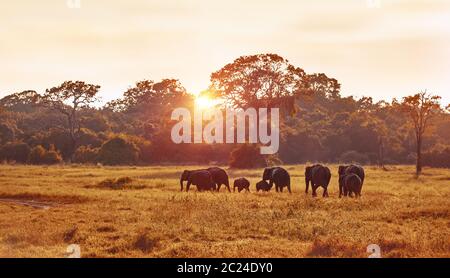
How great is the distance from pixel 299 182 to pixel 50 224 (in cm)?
2017

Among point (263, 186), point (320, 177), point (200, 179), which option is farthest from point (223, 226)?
point (263, 186)

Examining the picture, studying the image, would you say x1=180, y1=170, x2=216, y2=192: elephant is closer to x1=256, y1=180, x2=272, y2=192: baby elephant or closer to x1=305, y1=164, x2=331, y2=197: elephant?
x1=256, y1=180, x2=272, y2=192: baby elephant

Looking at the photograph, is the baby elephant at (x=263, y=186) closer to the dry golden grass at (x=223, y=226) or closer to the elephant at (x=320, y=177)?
the elephant at (x=320, y=177)

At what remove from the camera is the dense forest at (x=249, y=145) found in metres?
53.6

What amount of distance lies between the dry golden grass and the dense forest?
29105 mm

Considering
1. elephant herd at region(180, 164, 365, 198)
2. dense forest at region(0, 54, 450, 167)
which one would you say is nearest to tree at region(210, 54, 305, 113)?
dense forest at region(0, 54, 450, 167)

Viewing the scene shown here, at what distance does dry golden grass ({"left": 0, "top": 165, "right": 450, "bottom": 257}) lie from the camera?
1237 centimetres

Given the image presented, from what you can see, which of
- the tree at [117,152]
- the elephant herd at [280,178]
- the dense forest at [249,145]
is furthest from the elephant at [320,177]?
the tree at [117,152]

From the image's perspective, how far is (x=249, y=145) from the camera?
171ft

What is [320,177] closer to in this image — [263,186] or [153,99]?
[263,186]

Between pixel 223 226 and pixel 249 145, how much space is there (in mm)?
36800

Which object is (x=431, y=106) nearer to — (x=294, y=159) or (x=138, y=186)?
(x=294, y=159)

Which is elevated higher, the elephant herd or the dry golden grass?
the elephant herd

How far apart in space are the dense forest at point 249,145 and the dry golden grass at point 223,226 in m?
29.1
